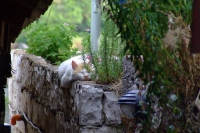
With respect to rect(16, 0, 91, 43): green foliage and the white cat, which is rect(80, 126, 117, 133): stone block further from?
rect(16, 0, 91, 43): green foliage

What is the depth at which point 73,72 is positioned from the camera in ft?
18.7

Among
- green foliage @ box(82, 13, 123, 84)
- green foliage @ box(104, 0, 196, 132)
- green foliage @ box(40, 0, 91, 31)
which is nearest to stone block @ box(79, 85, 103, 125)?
green foliage @ box(82, 13, 123, 84)

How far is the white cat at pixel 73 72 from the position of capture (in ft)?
18.5

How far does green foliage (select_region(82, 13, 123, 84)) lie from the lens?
5.40m

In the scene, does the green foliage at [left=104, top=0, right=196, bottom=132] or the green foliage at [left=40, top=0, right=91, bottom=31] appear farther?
the green foliage at [left=40, top=0, right=91, bottom=31]

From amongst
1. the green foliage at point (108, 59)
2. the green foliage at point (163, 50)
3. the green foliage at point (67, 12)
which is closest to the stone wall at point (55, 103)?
the green foliage at point (108, 59)

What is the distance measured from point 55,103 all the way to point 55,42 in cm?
205

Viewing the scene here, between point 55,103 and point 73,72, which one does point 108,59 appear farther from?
point 55,103

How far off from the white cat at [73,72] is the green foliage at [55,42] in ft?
7.68

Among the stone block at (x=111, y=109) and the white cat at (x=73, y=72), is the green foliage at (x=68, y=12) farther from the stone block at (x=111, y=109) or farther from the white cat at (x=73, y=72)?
the stone block at (x=111, y=109)

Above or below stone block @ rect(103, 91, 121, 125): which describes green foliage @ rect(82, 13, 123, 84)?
above

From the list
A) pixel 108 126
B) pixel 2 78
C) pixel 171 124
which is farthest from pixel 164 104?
pixel 2 78

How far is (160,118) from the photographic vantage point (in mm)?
3809

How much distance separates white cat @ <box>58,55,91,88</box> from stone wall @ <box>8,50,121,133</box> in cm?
9
